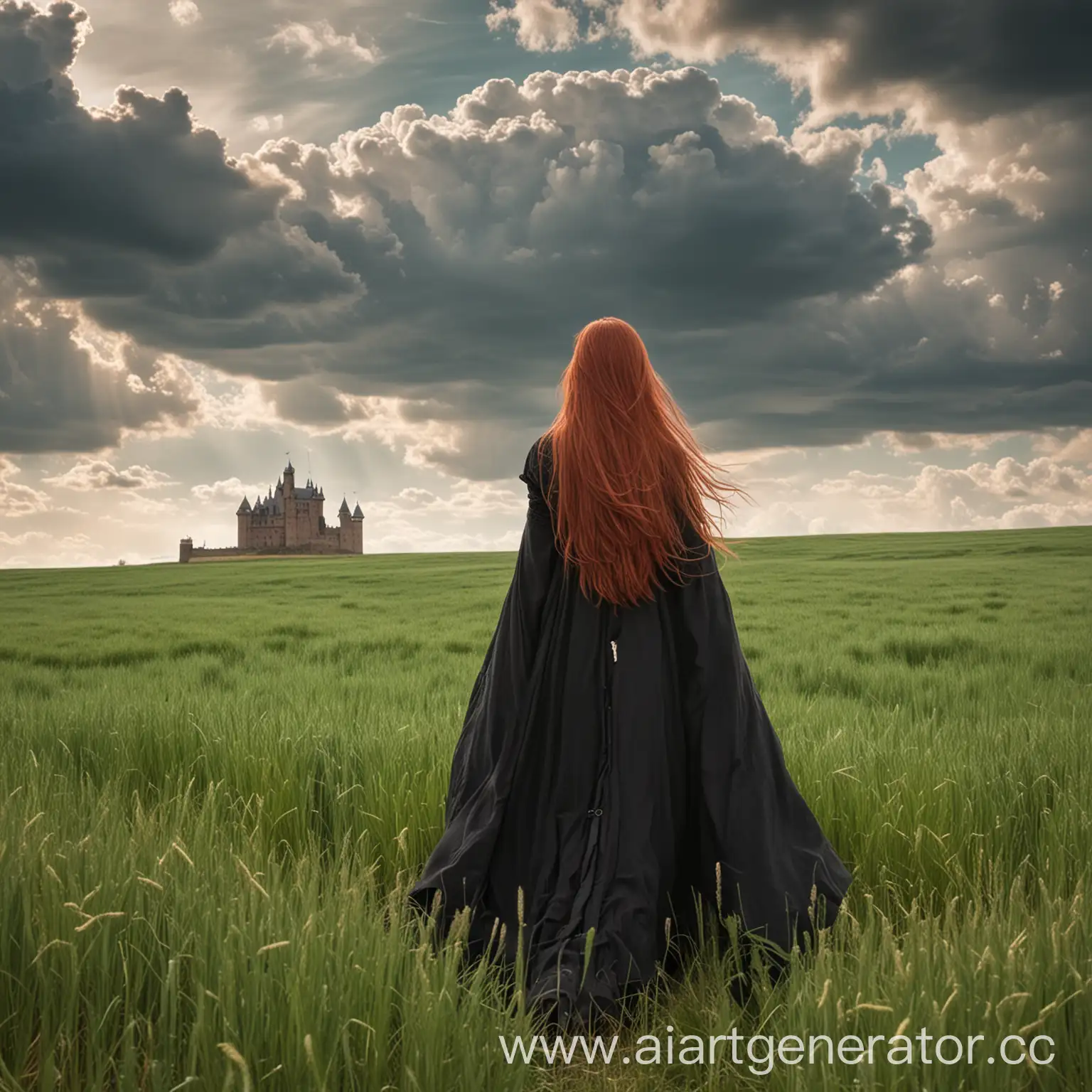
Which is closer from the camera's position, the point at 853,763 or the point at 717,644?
the point at 717,644

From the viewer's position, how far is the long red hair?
385 cm

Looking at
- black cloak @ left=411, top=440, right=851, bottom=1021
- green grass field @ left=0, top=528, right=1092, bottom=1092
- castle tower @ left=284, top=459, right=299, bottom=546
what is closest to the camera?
green grass field @ left=0, top=528, right=1092, bottom=1092

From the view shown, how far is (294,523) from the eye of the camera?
453 feet

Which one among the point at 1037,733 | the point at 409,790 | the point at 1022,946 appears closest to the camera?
the point at 1022,946

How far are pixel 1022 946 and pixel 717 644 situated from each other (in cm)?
163

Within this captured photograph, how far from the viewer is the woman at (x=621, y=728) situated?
3771 millimetres

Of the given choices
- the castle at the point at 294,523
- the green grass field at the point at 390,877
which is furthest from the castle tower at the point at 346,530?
the green grass field at the point at 390,877

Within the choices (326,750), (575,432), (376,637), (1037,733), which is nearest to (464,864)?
(575,432)

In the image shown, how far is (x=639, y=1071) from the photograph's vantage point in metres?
3.12

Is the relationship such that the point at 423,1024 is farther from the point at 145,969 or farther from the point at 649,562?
the point at 649,562

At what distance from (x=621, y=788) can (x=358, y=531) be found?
468ft

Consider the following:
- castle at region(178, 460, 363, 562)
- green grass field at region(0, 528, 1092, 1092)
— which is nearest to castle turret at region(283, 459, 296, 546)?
castle at region(178, 460, 363, 562)

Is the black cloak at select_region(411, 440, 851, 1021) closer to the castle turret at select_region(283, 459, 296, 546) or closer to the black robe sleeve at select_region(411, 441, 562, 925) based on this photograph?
the black robe sleeve at select_region(411, 441, 562, 925)

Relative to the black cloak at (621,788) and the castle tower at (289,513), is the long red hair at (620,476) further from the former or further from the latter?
the castle tower at (289,513)
